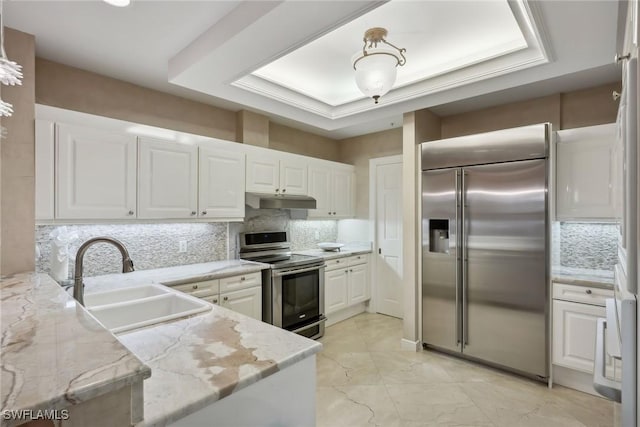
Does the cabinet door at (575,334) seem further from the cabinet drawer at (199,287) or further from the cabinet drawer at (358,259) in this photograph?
the cabinet drawer at (199,287)

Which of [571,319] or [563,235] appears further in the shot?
[563,235]

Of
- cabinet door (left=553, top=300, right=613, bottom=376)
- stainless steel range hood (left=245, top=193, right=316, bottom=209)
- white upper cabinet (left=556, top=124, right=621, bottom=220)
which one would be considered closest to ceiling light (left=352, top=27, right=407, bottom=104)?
stainless steel range hood (left=245, top=193, right=316, bottom=209)

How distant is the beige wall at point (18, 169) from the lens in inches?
75.7

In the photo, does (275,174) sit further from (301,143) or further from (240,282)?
(240,282)

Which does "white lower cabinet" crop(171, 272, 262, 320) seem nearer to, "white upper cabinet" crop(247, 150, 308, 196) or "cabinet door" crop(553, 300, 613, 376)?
"white upper cabinet" crop(247, 150, 308, 196)

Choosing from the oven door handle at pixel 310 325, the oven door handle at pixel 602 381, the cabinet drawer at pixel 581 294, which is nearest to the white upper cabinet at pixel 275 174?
the oven door handle at pixel 310 325

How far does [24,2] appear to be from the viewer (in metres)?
1.76

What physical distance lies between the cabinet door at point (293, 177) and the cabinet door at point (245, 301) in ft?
4.16

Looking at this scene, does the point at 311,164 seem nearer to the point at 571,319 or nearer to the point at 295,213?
the point at 295,213

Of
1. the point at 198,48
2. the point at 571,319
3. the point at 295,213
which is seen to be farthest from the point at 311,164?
the point at 571,319

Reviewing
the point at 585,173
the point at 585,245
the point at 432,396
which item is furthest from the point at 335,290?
the point at 585,173

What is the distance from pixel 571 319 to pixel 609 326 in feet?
5.28

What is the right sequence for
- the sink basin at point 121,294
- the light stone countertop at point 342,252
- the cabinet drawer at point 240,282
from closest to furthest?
the sink basin at point 121,294
the cabinet drawer at point 240,282
the light stone countertop at point 342,252

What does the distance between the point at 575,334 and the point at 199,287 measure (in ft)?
10.3
